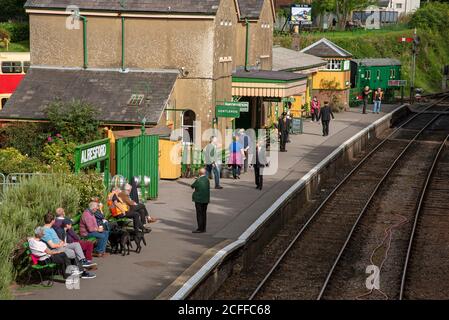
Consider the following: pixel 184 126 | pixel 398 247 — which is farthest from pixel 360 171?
pixel 398 247

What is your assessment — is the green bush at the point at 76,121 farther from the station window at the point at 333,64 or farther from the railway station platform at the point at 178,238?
the station window at the point at 333,64

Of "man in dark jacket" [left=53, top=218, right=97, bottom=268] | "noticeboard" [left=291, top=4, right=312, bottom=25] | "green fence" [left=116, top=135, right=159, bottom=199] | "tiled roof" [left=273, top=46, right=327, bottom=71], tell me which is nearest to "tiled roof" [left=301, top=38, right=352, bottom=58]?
"tiled roof" [left=273, top=46, right=327, bottom=71]

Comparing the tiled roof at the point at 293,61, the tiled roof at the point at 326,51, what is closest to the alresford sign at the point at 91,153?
→ the tiled roof at the point at 293,61

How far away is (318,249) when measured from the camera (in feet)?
71.3

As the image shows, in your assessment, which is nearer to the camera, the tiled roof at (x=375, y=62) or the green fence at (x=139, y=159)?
the green fence at (x=139, y=159)

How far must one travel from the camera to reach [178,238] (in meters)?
20.2

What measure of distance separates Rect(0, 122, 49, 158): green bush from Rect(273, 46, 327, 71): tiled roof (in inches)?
778

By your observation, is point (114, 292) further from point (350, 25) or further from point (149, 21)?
point (350, 25)

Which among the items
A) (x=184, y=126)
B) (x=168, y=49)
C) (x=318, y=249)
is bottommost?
(x=318, y=249)

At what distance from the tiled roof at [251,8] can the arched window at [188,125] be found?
11.1m

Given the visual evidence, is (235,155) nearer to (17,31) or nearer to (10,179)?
(10,179)

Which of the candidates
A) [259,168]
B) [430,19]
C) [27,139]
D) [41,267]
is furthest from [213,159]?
[430,19]

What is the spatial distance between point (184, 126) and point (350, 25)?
70.1 metres

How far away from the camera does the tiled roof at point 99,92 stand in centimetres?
2877
